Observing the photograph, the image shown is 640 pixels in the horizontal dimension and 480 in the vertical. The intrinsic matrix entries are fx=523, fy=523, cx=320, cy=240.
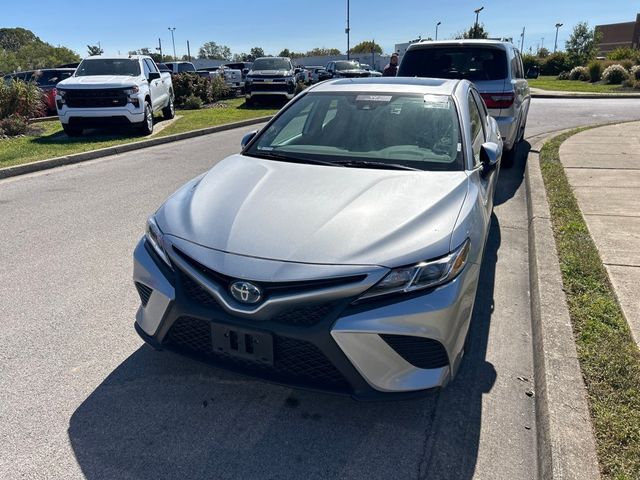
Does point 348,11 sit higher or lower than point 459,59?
higher

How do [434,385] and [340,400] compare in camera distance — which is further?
[340,400]

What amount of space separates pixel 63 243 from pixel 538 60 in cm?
5470

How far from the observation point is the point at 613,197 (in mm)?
6434

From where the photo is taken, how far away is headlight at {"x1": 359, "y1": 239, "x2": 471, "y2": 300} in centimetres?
240

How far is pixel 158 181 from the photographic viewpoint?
8086 millimetres

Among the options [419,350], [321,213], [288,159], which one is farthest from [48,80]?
[419,350]

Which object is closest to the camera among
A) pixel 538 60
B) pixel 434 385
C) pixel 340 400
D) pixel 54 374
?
pixel 434 385

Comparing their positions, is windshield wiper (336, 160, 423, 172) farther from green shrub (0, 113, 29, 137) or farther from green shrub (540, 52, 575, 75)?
green shrub (540, 52, 575, 75)

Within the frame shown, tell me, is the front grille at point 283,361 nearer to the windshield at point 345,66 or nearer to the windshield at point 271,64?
the windshield at point 271,64

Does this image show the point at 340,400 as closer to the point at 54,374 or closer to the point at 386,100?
the point at 54,374

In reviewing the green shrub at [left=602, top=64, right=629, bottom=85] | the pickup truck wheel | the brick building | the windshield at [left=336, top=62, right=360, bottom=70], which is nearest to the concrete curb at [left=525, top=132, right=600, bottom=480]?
the pickup truck wheel

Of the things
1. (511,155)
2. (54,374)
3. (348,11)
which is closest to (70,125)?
(511,155)

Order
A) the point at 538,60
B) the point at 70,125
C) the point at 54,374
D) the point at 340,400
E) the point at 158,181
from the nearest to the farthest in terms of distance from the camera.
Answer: the point at 340,400
the point at 54,374
the point at 158,181
the point at 70,125
the point at 538,60

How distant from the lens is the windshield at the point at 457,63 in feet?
26.8
